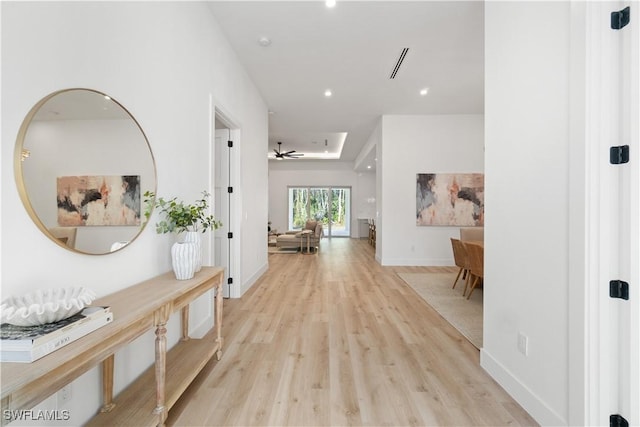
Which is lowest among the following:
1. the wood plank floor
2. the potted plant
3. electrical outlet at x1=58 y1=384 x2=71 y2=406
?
the wood plank floor

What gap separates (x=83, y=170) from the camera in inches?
53.6

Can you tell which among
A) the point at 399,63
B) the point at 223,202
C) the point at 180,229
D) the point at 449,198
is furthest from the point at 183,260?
the point at 449,198

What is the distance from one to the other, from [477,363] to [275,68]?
417 cm

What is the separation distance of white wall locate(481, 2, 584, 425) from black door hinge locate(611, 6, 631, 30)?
169 mm

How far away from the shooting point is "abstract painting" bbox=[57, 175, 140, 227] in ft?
4.17

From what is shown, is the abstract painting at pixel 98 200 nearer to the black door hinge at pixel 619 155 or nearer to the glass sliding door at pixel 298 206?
the black door hinge at pixel 619 155

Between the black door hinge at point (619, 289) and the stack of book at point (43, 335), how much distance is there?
2.26 meters

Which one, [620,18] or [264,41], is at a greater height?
[264,41]

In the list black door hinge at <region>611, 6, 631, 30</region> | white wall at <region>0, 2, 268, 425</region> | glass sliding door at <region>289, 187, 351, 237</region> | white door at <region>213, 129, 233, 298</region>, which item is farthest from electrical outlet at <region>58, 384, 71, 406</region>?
glass sliding door at <region>289, 187, 351, 237</region>

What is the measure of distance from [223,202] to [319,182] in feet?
A: 27.4

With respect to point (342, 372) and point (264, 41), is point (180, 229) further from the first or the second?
point (264, 41)

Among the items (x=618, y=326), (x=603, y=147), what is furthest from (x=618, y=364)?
(x=603, y=147)

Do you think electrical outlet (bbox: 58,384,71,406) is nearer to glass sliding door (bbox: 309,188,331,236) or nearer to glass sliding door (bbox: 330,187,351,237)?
glass sliding door (bbox: 309,188,331,236)

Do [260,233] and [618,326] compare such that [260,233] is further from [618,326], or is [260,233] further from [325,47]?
[618,326]
